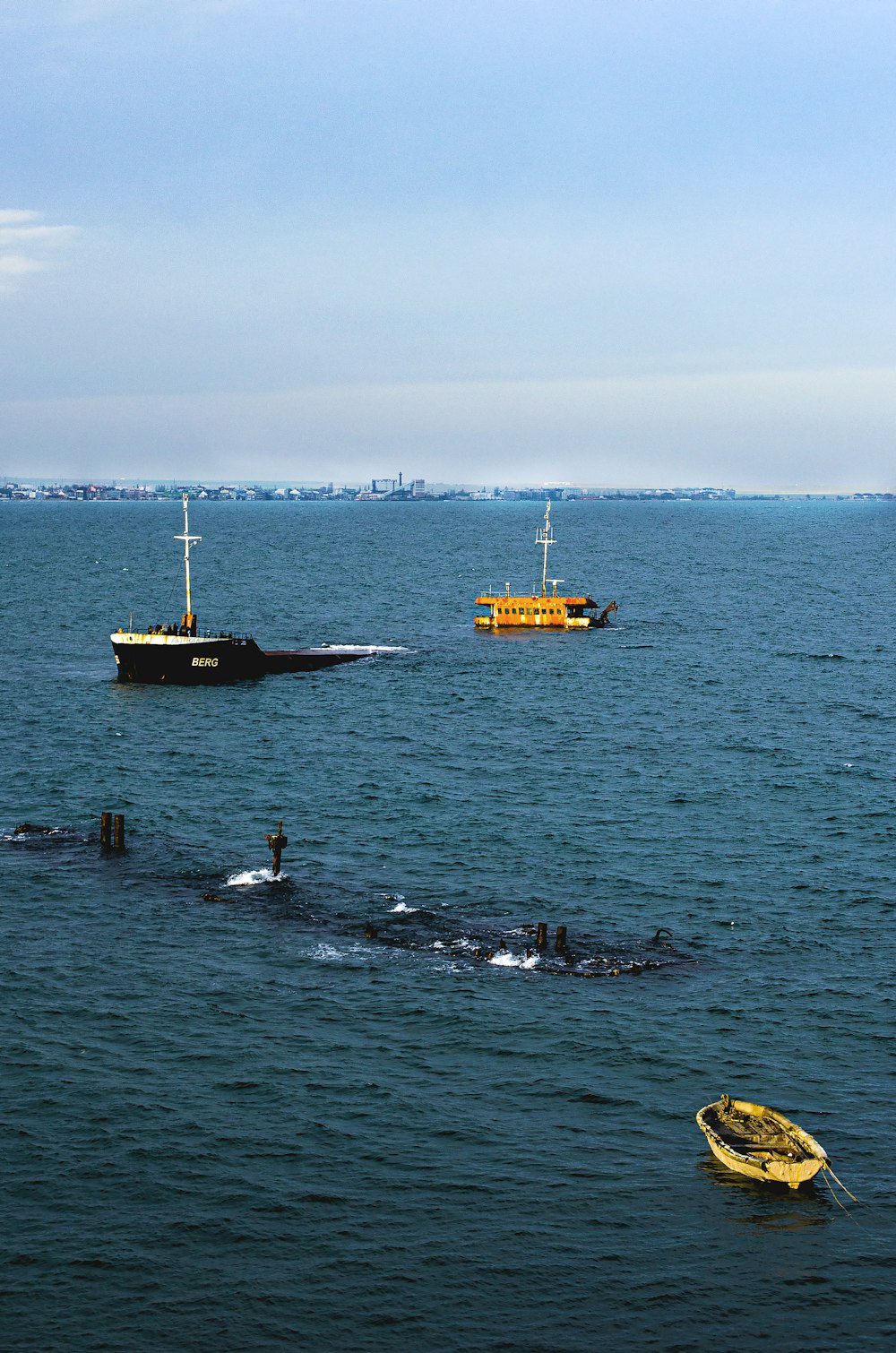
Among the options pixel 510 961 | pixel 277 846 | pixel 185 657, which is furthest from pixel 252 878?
pixel 185 657

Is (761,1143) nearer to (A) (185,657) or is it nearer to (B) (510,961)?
(B) (510,961)

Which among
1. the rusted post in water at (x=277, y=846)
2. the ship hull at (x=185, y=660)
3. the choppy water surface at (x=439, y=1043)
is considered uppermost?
the ship hull at (x=185, y=660)

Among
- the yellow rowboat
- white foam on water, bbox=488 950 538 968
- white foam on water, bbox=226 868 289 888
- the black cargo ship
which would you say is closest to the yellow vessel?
the black cargo ship

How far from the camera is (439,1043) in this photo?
177 ft

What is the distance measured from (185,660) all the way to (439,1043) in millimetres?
88402

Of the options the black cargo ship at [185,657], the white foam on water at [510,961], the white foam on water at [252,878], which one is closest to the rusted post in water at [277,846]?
the white foam on water at [252,878]

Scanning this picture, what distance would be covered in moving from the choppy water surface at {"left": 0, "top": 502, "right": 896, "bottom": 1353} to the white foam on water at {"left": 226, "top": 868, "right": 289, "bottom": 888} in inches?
10.4

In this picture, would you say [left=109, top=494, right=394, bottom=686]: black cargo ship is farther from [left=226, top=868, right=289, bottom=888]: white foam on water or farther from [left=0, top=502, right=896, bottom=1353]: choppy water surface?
[left=226, top=868, right=289, bottom=888]: white foam on water

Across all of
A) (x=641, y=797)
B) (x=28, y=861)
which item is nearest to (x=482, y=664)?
(x=641, y=797)

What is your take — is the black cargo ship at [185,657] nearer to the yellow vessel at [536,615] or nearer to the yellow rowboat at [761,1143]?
the yellow vessel at [536,615]

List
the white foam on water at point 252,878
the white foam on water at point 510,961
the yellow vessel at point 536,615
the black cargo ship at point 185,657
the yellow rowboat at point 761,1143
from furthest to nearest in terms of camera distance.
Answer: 1. the yellow vessel at point 536,615
2. the black cargo ship at point 185,657
3. the white foam on water at point 252,878
4. the white foam on water at point 510,961
5. the yellow rowboat at point 761,1143

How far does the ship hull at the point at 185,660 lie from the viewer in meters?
134

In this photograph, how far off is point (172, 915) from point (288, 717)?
175 feet

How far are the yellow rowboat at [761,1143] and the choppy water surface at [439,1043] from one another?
86 centimetres
